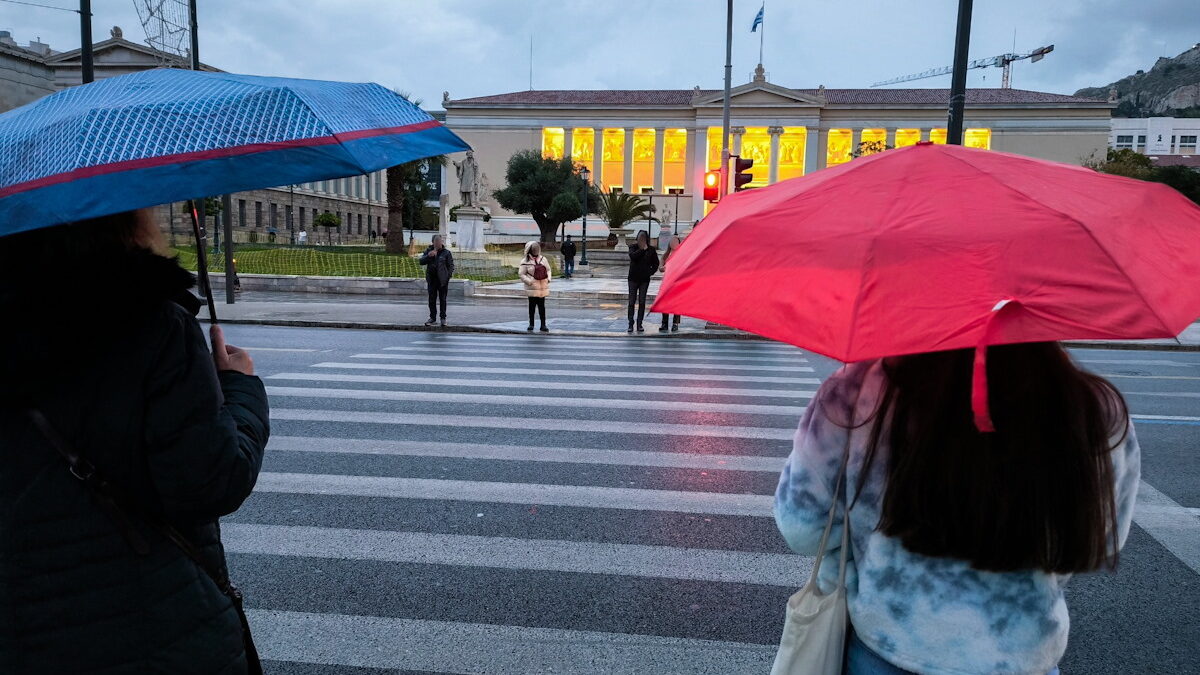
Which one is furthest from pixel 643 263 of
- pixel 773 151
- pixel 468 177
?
pixel 773 151

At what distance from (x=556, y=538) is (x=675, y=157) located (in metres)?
69.4

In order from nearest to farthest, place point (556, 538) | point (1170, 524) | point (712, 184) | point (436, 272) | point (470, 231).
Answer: point (556, 538) → point (1170, 524) → point (436, 272) → point (712, 184) → point (470, 231)

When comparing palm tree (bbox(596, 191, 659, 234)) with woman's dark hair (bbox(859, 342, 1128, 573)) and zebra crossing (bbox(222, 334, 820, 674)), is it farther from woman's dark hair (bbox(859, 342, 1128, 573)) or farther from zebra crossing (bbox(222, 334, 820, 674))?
woman's dark hair (bbox(859, 342, 1128, 573))

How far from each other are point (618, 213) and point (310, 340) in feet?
135

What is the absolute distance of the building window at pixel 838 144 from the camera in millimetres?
67750

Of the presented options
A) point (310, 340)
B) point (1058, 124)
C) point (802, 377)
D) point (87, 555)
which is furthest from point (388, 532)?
point (1058, 124)

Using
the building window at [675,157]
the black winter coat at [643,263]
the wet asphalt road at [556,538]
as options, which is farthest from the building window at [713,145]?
the wet asphalt road at [556,538]

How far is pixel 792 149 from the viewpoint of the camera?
68.5 metres

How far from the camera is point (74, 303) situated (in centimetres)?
159

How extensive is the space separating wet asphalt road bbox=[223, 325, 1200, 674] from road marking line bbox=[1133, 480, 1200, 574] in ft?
0.05

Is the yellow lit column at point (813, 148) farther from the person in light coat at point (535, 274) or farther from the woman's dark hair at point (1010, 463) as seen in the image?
the woman's dark hair at point (1010, 463)

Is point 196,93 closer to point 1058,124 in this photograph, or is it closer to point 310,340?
point 310,340

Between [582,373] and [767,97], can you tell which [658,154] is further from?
[582,373]

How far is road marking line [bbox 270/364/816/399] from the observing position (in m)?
9.20
